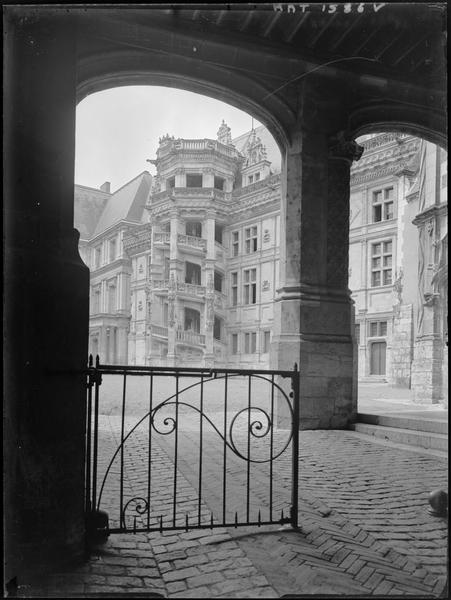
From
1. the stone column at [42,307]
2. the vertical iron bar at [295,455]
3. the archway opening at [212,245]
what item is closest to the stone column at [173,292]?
the archway opening at [212,245]

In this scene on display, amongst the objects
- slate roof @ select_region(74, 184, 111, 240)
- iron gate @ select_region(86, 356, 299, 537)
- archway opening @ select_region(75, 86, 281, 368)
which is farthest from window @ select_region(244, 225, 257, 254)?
iron gate @ select_region(86, 356, 299, 537)

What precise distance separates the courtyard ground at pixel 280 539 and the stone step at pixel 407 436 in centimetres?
65

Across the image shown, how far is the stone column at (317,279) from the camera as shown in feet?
24.8

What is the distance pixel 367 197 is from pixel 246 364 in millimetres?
12556

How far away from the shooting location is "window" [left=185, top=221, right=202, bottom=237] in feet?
113

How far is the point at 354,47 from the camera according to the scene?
743 cm

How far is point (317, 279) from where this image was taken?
7895 millimetres

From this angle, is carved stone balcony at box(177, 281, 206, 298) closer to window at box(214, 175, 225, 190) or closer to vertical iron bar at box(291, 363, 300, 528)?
window at box(214, 175, 225, 190)

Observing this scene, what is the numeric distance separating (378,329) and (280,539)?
23093 millimetres

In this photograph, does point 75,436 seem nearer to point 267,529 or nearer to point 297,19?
point 267,529

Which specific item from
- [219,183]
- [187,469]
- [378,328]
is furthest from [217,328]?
[187,469]

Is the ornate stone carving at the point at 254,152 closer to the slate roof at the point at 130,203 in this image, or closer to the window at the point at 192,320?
the window at the point at 192,320

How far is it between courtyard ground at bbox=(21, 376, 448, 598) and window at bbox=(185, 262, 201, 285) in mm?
29569

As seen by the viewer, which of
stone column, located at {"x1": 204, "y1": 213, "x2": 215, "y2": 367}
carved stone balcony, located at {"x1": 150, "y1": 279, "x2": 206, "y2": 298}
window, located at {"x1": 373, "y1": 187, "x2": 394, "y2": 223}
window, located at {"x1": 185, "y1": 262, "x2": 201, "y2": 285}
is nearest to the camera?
window, located at {"x1": 373, "y1": 187, "x2": 394, "y2": 223}
